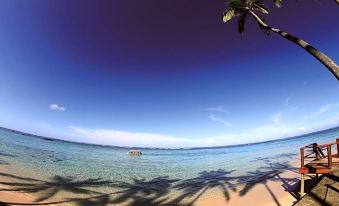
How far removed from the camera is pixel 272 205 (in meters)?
13.3

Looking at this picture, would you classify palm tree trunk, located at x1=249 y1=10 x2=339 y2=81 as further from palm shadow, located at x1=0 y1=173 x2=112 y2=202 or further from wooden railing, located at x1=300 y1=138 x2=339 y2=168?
palm shadow, located at x1=0 y1=173 x2=112 y2=202

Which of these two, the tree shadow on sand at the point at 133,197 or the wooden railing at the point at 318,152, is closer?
the wooden railing at the point at 318,152

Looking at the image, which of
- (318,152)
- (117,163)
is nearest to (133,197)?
(318,152)

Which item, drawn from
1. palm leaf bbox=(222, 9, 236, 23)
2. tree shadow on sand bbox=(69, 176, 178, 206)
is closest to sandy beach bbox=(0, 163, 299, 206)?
tree shadow on sand bbox=(69, 176, 178, 206)

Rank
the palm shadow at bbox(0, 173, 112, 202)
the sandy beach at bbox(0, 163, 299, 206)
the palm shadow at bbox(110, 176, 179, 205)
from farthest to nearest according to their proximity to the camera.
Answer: the palm shadow at bbox(110, 176, 179, 205) → the palm shadow at bbox(0, 173, 112, 202) → the sandy beach at bbox(0, 163, 299, 206)

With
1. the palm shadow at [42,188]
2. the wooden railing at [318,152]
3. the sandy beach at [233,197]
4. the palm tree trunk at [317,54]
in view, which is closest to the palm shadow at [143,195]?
the sandy beach at [233,197]

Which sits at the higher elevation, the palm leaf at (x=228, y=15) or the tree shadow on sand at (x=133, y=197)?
the palm leaf at (x=228, y=15)

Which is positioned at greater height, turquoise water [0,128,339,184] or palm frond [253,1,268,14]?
palm frond [253,1,268,14]

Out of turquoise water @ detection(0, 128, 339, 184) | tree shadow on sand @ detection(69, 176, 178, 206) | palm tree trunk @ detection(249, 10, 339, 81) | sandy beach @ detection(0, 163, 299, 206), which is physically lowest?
tree shadow on sand @ detection(69, 176, 178, 206)

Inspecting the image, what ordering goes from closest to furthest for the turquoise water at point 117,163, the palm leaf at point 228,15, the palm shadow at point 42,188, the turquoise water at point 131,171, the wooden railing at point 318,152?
the wooden railing at point 318,152 < the palm shadow at point 42,188 < the palm leaf at point 228,15 < the turquoise water at point 131,171 < the turquoise water at point 117,163

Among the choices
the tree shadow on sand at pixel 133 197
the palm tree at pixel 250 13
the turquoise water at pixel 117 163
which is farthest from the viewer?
the turquoise water at pixel 117 163

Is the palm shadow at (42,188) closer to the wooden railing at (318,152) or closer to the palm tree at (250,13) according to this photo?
the wooden railing at (318,152)

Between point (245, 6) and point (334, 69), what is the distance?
7342 mm

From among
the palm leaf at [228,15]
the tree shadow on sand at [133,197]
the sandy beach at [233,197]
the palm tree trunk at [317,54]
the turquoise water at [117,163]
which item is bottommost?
the tree shadow on sand at [133,197]
